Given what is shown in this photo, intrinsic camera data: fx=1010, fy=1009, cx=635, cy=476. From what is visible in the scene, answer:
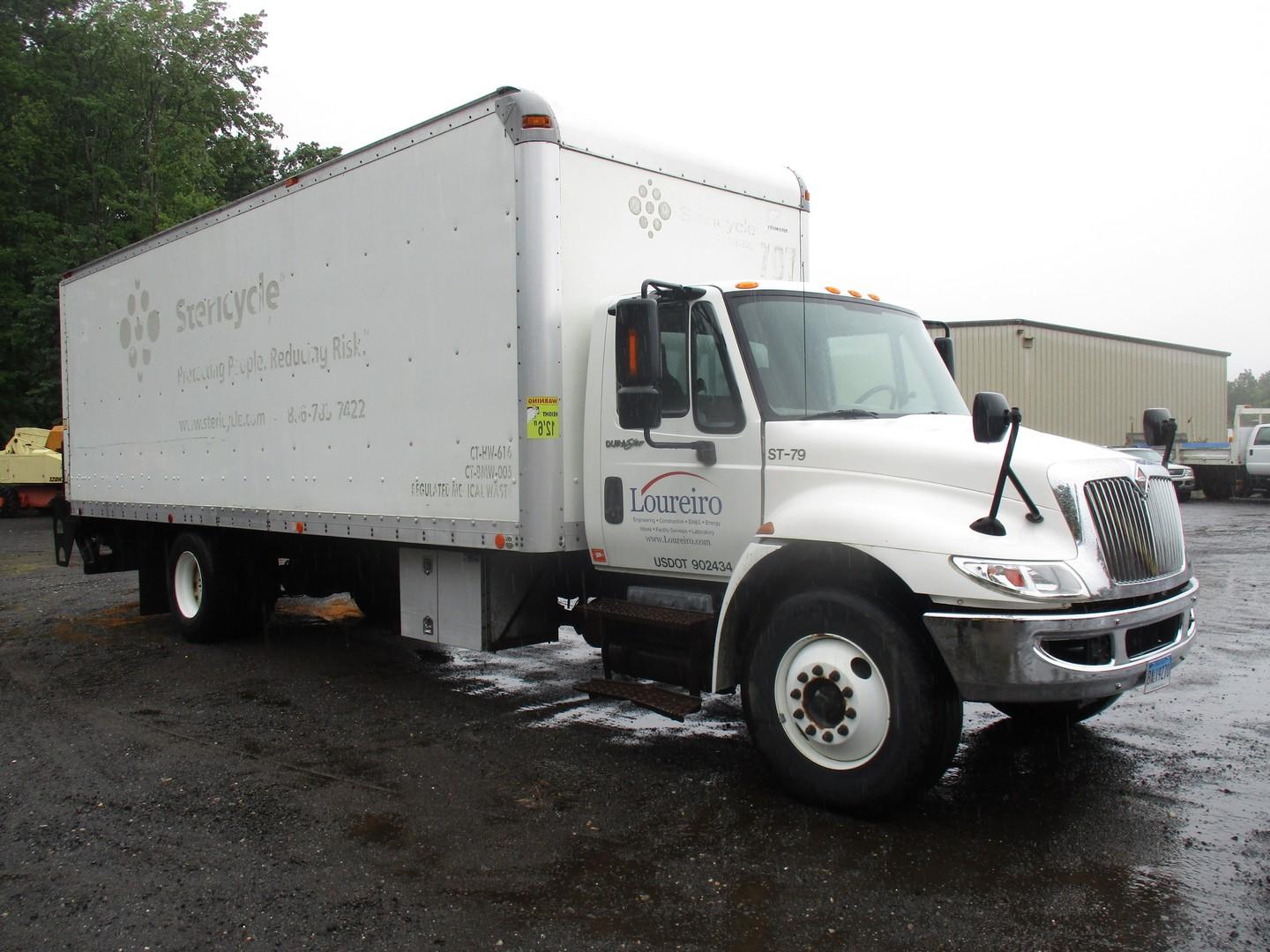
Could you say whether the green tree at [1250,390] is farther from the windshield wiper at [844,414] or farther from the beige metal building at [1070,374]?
the windshield wiper at [844,414]

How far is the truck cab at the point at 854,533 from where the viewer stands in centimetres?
424

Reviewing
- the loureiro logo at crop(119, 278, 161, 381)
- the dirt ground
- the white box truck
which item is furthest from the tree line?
the dirt ground

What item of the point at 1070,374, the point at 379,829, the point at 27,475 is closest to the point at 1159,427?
the point at 379,829

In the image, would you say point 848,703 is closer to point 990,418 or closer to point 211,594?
point 990,418

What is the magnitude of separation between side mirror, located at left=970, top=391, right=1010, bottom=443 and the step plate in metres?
2.01

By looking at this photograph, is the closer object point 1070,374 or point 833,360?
point 833,360

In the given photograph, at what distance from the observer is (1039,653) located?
4113mm

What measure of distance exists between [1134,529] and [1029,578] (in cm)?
83

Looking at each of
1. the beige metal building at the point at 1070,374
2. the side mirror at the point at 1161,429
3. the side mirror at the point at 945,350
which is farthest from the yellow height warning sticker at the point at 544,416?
the beige metal building at the point at 1070,374

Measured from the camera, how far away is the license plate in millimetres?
4457

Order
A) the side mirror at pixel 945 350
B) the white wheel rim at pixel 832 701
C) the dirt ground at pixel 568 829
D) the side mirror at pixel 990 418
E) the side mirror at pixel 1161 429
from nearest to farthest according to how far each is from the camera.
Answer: the dirt ground at pixel 568 829 → the side mirror at pixel 990 418 → the white wheel rim at pixel 832 701 → the side mirror at pixel 1161 429 → the side mirror at pixel 945 350

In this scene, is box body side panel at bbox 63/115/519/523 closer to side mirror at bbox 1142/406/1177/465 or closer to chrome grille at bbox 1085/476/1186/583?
chrome grille at bbox 1085/476/1186/583

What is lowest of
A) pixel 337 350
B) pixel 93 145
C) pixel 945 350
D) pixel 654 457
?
pixel 654 457

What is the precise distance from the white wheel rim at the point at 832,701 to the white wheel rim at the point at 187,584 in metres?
6.63
